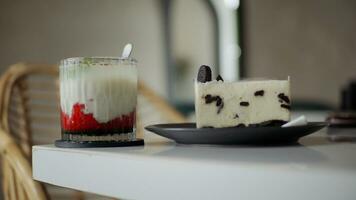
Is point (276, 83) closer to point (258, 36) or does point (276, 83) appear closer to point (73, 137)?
point (73, 137)

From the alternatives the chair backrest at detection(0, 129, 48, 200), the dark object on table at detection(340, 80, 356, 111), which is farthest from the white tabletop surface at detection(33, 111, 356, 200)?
the dark object on table at detection(340, 80, 356, 111)

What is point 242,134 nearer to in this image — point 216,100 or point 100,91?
point 216,100

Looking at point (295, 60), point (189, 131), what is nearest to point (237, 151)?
point (189, 131)

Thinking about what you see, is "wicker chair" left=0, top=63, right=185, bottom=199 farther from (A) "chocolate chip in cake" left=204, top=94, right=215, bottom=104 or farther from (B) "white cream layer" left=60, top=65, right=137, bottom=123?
(A) "chocolate chip in cake" left=204, top=94, right=215, bottom=104

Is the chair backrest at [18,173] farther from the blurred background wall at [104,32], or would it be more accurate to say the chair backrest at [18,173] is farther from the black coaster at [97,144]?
the blurred background wall at [104,32]

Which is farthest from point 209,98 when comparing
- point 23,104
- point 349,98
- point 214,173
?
point 349,98

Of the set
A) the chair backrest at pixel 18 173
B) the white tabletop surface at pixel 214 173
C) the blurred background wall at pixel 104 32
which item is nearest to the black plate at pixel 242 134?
the white tabletop surface at pixel 214 173
